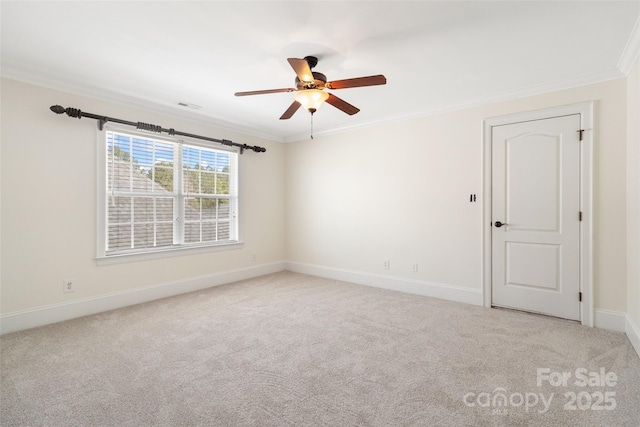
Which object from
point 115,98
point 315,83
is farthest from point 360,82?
point 115,98

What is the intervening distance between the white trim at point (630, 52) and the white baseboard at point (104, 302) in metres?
5.21

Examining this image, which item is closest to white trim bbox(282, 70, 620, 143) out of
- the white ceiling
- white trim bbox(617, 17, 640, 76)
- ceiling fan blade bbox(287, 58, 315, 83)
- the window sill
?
the white ceiling

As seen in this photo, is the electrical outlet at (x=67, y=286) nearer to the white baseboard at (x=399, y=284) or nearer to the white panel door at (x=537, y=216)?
the white baseboard at (x=399, y=284)

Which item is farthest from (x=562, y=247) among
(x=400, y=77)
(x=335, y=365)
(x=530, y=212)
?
(x=335, y=365)

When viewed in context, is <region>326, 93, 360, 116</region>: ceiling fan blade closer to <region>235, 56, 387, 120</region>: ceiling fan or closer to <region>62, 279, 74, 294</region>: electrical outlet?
<region>235, 56, 387, 120</region>: ceiling fan

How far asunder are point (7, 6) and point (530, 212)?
4.96m

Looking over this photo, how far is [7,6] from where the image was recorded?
207cm

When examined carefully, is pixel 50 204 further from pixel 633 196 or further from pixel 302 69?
pixel 633 196

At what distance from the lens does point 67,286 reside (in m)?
3.34

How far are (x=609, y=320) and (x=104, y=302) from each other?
17.9 ft

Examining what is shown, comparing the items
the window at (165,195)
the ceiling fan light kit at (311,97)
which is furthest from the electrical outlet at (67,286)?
the ceiling fan light kit at (311,97)

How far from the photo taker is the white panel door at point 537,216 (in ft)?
10.8

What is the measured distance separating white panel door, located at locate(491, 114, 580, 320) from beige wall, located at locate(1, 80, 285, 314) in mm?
4376

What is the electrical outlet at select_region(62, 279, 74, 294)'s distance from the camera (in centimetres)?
332
